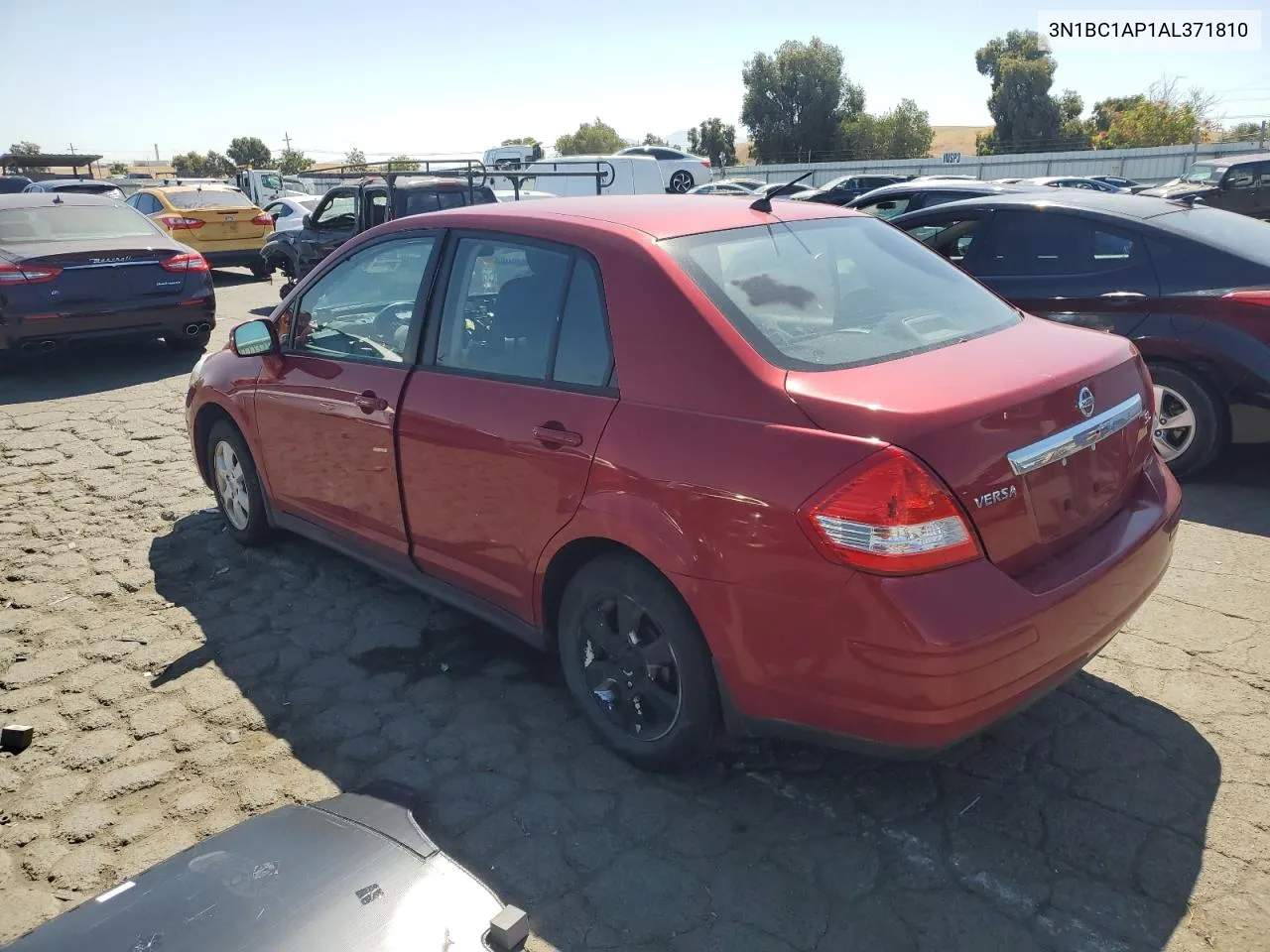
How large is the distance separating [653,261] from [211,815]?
7.15 feet

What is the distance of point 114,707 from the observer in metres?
3.57

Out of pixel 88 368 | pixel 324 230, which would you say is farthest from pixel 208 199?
pixel 88 368

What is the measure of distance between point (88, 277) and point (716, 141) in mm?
66039

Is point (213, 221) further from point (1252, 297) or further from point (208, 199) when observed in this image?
point (1252, 297)

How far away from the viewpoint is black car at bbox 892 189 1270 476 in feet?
16.7

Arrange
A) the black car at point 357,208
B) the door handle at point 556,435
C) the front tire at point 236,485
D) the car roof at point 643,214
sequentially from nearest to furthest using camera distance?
the door handle at point 556,435 → the car roof at point 643,214 → the front tire at point 236,485 → the black car at point 357,208

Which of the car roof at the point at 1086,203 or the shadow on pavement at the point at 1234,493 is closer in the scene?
the shadow on pavement at the point at 1234,493

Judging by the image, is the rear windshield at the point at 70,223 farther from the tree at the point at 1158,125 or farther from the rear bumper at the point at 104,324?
the tree at the point at 1158,125

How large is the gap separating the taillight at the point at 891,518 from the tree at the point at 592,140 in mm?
77149

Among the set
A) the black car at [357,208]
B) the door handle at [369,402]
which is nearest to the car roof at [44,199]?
the black car at [357,208]

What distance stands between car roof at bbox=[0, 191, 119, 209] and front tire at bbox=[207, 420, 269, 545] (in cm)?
595

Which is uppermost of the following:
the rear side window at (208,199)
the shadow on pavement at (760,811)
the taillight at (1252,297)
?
the rear side window at (208,199)

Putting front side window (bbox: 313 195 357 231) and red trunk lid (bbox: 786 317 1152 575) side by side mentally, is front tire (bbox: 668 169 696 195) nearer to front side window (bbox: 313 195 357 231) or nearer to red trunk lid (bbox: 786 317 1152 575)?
front side window (bbox: 313 195 357 231)

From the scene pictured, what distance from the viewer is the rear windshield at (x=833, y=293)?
277cm
